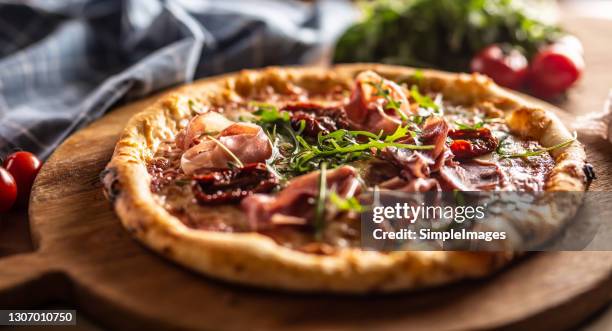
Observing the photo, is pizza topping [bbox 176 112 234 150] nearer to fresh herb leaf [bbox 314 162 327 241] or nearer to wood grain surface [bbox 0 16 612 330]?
wood grain surface [bbox 0 16 612 330]

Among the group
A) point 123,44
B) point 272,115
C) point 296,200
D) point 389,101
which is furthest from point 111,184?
point 123,44

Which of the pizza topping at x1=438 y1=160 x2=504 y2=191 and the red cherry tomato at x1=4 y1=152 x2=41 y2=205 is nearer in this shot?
the pizza topping at x1=438 y1=160 x2=504 y2=191

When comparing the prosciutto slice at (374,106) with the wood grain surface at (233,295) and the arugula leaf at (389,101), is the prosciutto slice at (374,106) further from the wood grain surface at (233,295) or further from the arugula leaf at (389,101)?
the wood grain surface at (233,295)

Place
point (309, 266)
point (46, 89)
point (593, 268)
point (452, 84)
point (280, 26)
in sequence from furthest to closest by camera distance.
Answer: point (280, 26), point (46, 89), point (452, 84), point (593, 268), point (309, 266)

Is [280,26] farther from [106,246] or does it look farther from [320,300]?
[320,300]

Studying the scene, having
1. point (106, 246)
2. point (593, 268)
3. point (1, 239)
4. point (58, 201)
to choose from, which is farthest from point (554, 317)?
point (1, 239)

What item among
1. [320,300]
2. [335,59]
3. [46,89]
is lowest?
[46,89]

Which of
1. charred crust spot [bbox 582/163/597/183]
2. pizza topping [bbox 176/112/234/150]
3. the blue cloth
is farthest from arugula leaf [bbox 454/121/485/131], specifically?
the blue cloth
